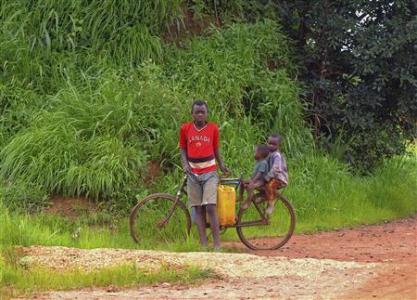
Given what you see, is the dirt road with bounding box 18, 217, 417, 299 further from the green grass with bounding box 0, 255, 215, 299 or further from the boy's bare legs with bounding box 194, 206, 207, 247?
the boy's bare legs with bounding box 194, 206, 207, 247

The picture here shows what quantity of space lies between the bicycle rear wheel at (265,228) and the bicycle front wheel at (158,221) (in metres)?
0.68

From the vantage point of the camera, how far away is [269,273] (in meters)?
7.17

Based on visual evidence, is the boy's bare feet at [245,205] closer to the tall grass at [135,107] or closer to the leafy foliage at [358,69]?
the tall grass at [135,107]

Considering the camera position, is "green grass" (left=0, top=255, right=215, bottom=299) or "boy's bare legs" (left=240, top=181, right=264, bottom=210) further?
"boy's bare legs" (left=240, top=181, right=264, bottom=210)

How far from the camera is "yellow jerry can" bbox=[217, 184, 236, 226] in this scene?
845 centimetres

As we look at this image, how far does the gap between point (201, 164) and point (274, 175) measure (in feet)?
2.97

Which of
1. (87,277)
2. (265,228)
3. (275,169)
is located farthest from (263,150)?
(87,277)

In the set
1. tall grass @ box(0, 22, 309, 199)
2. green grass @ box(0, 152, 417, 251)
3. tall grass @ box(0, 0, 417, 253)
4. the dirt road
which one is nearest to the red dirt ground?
the dirt road

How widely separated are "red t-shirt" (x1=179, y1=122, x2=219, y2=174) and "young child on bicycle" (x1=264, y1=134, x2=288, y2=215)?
728 mm

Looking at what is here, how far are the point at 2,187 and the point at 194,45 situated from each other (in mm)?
4585

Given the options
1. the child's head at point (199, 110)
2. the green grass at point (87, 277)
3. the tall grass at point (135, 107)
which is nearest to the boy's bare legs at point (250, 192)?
the child's head at point (199, 110)

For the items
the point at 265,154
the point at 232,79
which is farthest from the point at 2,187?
the point at 232,79

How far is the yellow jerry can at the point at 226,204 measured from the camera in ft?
27.7

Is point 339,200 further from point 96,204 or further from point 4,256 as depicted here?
point 4,256
